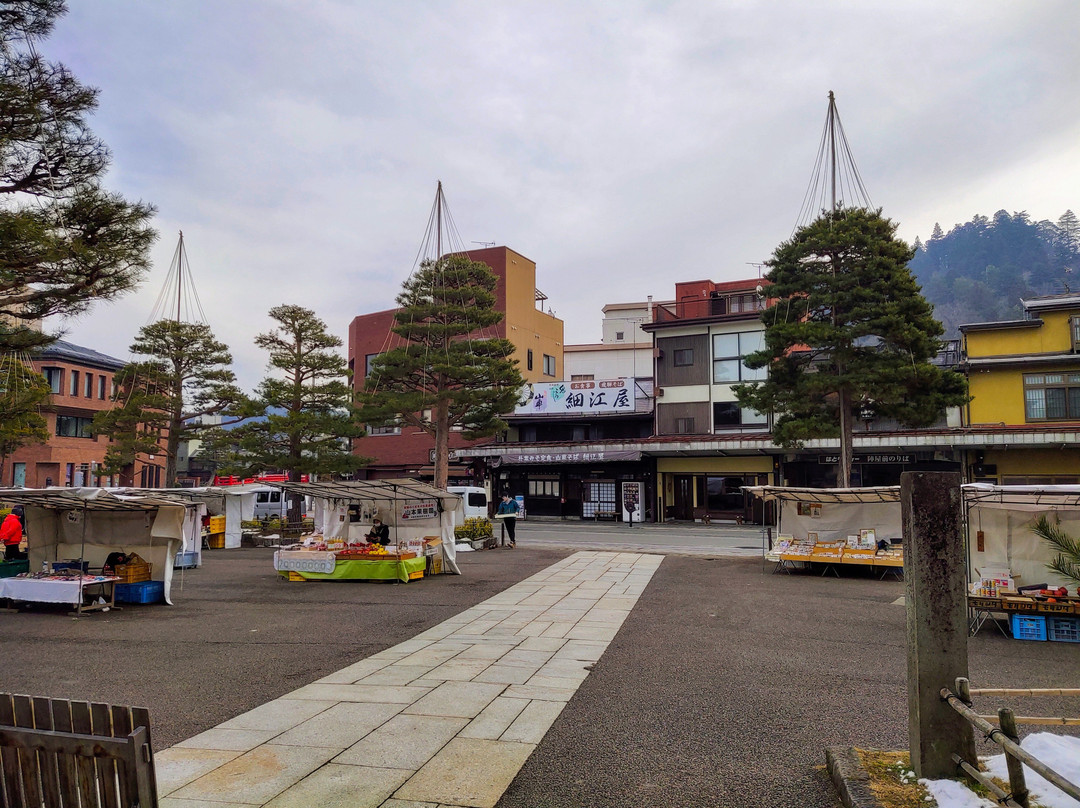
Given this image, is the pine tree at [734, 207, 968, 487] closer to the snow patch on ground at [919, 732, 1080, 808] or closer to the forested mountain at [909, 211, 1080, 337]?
the snow patch on ground at [919, 732, 1080, 808]

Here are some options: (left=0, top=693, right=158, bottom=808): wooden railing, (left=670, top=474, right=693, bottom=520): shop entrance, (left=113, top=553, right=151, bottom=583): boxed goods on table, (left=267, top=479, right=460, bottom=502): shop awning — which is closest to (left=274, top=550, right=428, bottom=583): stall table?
(left=267, top=479, right=460, bottom=502): shop awning

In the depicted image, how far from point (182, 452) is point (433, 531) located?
54.6 meters

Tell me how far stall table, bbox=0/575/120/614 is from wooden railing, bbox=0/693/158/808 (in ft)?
32.2

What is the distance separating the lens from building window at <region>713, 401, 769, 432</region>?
112 feet

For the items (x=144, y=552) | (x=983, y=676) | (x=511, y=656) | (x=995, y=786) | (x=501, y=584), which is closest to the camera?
(x=995, y=786)

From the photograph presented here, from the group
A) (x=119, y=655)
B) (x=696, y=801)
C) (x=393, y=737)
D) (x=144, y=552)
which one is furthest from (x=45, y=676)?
(x=696, y=801)

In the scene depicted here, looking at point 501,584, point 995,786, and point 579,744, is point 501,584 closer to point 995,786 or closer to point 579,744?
point 579,744

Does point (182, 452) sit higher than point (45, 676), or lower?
higher

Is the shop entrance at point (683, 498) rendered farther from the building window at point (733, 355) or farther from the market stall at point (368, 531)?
the market stall at point (368, 531)

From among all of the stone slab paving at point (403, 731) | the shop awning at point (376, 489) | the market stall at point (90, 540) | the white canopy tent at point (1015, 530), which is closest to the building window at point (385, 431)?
the shop awning at point (376, 489)

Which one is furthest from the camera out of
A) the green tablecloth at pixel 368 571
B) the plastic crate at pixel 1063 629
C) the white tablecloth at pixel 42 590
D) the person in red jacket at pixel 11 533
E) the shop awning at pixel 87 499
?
the person in red jacket at pixel 11 533

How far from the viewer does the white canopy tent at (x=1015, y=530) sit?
1074 centimetres

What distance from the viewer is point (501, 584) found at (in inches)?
584

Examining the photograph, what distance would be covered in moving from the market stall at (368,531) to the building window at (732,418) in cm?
2127
